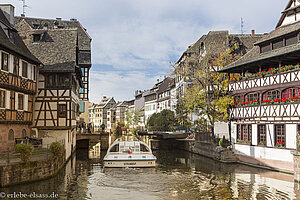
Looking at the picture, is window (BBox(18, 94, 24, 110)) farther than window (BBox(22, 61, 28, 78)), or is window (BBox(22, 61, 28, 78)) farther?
window (BBox(22, 61, 28, 78))

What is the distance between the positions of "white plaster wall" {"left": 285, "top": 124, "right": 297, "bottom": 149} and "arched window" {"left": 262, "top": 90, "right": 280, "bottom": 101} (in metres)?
2.50

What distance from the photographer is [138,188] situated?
1730 centimetres

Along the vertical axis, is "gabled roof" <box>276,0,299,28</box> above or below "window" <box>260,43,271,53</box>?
above

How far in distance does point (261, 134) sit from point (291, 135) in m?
3.23

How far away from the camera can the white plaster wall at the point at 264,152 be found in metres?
22.1

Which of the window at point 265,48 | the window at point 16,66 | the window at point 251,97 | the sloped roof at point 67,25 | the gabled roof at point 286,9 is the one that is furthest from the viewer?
the sloped roof at point 67,25

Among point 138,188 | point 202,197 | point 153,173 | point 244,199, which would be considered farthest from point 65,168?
point 244,199

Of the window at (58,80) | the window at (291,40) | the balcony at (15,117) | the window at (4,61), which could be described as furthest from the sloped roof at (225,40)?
the window at (4,61)

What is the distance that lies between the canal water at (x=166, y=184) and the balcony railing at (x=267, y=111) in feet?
13.7

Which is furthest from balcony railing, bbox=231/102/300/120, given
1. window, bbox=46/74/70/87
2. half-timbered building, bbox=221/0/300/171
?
window, bbox=46/74/70/87

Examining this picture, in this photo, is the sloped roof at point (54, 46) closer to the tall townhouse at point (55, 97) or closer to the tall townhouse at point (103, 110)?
the tall townhouse at point (55, 97)

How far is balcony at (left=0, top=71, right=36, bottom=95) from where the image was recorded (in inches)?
806

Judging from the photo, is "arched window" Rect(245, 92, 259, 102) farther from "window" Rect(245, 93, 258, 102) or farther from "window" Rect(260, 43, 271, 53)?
"window" Rect(260, 43, 271, 53)

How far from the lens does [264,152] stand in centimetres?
2430
